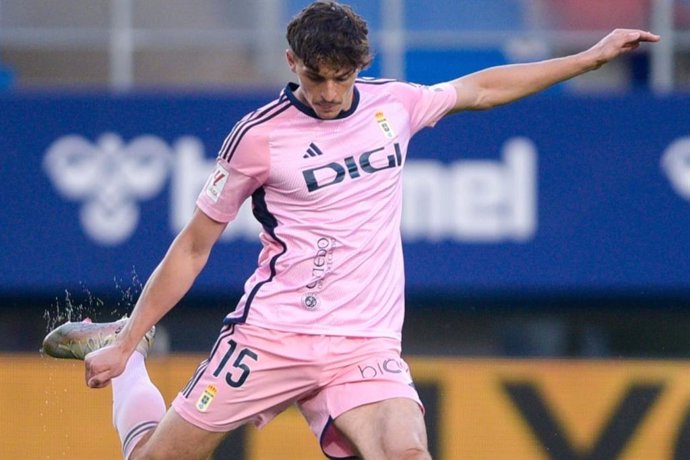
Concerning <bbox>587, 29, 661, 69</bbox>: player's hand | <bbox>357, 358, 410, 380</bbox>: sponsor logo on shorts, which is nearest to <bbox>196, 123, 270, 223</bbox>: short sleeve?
<bbox>357, 358, 410, 380</bbox>: sponsor logo on shorts

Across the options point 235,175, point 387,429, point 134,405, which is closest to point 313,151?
point 235,175

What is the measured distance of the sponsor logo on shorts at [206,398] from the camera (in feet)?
15.7

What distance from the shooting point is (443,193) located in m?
9.72

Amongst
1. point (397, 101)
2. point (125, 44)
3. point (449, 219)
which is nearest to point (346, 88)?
point (397, 101)

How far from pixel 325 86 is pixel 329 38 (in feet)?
0.52

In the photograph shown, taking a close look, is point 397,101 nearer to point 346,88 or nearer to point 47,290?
point 346,88

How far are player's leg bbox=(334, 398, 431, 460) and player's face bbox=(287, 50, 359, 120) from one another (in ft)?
3.25

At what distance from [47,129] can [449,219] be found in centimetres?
285

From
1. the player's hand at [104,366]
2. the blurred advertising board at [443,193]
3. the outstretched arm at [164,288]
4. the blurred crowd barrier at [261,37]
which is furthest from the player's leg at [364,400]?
the blurred crowd barrier at [261,37]

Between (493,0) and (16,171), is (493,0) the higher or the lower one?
the higher one

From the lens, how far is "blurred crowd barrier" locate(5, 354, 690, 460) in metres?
7.66

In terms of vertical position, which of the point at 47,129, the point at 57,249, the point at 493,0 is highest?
the point at 493,0

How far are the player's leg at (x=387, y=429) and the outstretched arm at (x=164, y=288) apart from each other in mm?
712

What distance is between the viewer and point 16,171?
962cm
